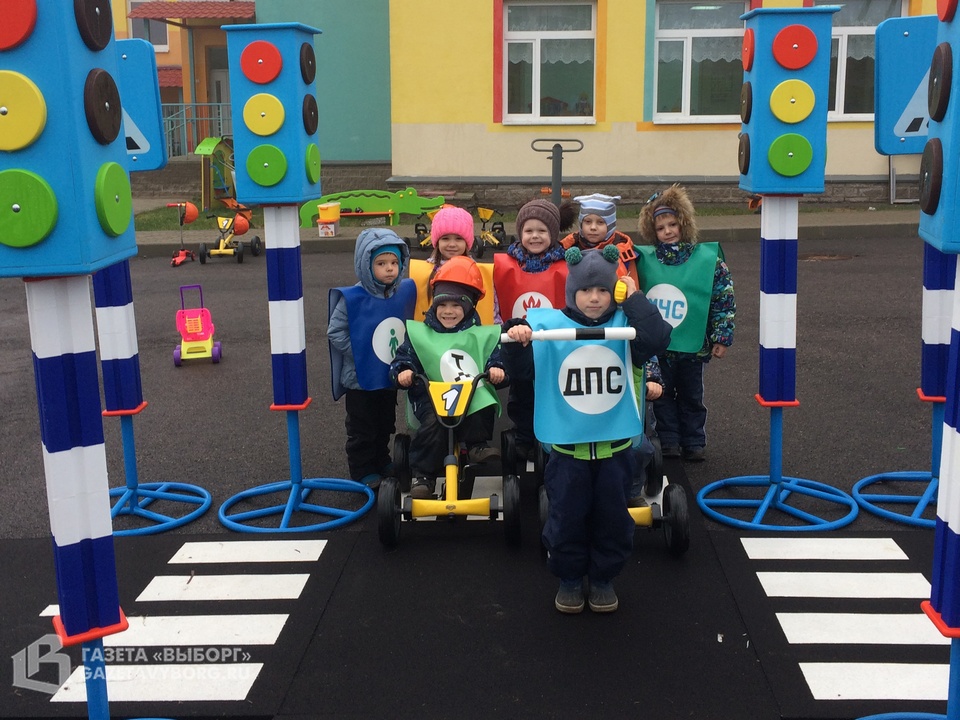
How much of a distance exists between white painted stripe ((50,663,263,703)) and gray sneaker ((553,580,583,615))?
4.27ft

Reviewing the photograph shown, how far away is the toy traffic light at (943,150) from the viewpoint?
2.97 meters

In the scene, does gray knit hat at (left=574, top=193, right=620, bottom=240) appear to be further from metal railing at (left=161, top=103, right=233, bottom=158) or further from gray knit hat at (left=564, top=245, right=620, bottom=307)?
metal railing at (left=161, top=103, right=233, bottom=158)

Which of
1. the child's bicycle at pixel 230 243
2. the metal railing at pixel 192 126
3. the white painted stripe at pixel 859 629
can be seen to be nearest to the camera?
the white painted stripe at pixel 859 629

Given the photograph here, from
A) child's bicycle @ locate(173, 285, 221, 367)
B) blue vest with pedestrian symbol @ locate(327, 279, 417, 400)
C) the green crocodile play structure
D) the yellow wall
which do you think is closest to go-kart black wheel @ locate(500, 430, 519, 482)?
blue vest with pedestrian symbol @ locate(327, 279, 417, 400)

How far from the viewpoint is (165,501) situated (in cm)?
609

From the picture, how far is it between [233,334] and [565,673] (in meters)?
7.23

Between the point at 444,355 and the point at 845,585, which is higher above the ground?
the point at 444,355

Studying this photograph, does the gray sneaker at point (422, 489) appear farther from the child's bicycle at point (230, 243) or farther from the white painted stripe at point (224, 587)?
the child's bicycle at point (230, 243)

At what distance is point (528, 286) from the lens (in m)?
6.07

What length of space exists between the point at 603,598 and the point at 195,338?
594 cm

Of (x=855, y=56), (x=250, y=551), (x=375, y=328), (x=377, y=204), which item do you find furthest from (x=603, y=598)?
(x=855, y=56)

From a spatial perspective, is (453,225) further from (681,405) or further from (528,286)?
(681,405)

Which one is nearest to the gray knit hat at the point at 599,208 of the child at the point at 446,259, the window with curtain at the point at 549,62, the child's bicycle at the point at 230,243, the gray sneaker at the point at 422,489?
the child at the point at 446,259

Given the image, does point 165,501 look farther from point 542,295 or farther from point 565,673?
point 565,673
